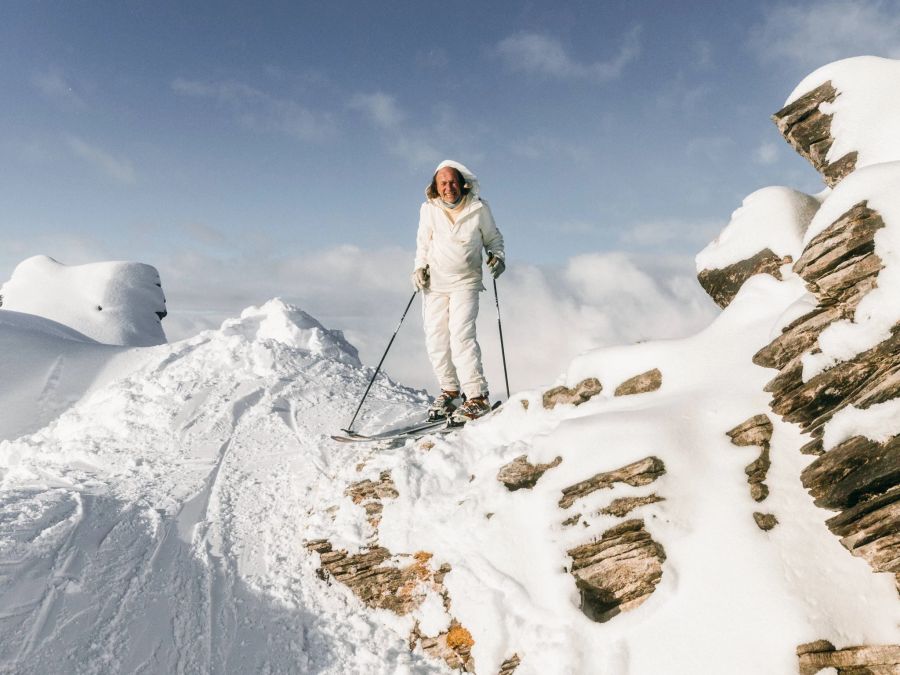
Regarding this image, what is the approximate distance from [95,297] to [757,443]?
117 feet

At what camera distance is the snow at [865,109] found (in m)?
5.94

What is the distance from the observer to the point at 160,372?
1170 cm

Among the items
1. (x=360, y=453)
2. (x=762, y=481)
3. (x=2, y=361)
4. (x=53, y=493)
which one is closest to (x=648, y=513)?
(x=762, y=481)

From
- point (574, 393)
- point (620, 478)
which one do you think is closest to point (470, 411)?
point (574, 393)

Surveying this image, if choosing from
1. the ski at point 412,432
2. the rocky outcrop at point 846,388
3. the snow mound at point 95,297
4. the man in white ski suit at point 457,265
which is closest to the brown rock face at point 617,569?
the rocky outcrop at point 846,388

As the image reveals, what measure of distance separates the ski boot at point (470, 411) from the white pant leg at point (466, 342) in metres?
0.10

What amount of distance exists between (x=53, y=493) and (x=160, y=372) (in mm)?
5968

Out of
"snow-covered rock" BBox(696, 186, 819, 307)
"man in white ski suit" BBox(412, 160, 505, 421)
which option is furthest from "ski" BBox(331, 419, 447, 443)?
"snow-covered rock" BBox(696, 186, 819, 307)

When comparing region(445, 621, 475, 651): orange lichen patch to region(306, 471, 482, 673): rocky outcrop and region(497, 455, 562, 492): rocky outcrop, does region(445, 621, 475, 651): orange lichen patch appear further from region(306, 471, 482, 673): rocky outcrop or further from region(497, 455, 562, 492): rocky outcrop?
region(497, 455, 562, 492): rocky outcrop

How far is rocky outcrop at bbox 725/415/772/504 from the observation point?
4125mm

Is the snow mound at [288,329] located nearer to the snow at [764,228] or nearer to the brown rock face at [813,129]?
the snow at [764,228]

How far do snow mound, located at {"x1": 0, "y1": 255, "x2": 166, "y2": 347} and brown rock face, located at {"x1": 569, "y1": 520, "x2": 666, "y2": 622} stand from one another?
103ft

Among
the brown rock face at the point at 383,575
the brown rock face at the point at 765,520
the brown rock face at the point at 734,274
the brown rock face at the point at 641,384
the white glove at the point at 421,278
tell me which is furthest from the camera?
the white glove at the point at 421,278

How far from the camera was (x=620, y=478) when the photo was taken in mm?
4496
